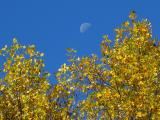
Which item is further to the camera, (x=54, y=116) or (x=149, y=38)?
(x=149, y=38)

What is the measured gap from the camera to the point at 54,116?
1220 inches

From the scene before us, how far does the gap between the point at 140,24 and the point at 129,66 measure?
6.15 m

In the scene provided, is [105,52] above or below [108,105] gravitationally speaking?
above

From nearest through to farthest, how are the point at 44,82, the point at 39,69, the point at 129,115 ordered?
the point at 129,115 < the point at 44,82 < the point at 39,69

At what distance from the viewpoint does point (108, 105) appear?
3139 cm

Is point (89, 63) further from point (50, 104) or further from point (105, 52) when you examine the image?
point (50, 104)

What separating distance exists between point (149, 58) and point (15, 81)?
9.31 m

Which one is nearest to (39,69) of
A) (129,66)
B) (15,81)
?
(15,81)

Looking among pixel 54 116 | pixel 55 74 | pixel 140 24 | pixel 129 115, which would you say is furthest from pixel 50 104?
pixel 140 24

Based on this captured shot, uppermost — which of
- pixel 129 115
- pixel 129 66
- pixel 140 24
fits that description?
pixel 140 24

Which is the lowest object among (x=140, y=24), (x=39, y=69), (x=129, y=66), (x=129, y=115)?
(x=129, y=115)

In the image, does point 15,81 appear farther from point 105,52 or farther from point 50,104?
point 105,52

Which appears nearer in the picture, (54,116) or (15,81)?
(54,116)

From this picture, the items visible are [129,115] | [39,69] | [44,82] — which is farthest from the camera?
[39,69]
